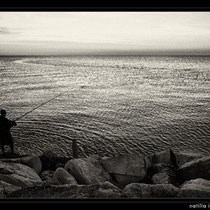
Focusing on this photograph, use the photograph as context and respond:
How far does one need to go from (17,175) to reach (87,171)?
95.0 inches

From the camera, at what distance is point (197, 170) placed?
9367 mm

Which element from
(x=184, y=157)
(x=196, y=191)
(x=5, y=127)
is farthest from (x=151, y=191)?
(x=5, y=127)

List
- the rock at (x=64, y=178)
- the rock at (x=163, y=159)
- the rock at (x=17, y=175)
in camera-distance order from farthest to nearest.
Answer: the rock at (x=163, y=159) → the rock at (x=64, y=178) → the rock at (x=17, y=175)

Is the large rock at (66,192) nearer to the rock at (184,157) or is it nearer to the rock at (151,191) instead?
the rock at (151,191)

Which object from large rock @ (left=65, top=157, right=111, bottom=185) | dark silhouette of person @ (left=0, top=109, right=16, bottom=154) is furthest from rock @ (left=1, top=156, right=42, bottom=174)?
large rock @ (left=65, top=157, right=111, bottom=185)

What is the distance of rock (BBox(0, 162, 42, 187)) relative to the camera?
26.5ft

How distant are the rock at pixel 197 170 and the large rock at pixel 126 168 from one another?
5.11ft

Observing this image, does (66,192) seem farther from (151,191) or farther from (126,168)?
(126,168)

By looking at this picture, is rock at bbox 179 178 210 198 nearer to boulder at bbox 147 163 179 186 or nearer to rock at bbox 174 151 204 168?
boulder at bbox 147 163 179 186

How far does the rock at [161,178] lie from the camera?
918cm

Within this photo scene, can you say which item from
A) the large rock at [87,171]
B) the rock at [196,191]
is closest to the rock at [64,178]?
the large rock at [87,171]
